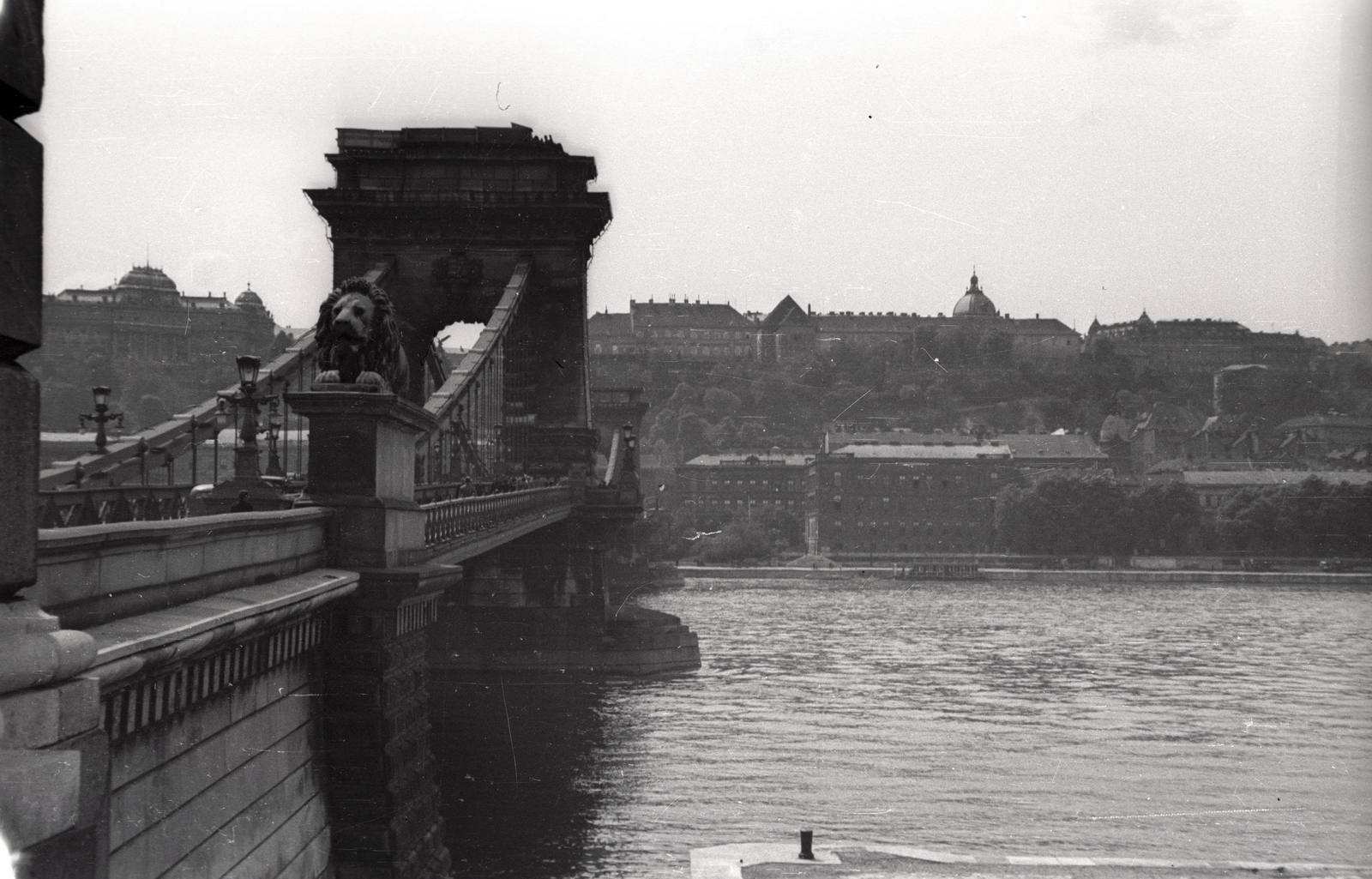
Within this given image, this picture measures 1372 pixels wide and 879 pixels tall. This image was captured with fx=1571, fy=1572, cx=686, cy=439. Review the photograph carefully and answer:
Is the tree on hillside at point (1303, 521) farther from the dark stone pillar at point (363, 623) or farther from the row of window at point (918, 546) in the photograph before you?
the dark stone pillar at point (363, 623)

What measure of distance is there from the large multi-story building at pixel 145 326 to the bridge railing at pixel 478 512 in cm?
1264

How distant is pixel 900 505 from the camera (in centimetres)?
12719

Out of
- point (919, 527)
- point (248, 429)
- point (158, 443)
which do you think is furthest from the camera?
point (919, 527)

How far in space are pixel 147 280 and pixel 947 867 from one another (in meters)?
40.8

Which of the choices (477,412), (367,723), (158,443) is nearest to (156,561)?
(367,723)

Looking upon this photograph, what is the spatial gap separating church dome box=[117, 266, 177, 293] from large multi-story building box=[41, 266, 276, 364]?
4cm

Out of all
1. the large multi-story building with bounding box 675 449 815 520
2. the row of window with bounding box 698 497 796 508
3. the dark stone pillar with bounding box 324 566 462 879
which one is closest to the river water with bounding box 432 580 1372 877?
the dark stone pillar with bounding box 324 566 462 879

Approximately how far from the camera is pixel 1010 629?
64.0m

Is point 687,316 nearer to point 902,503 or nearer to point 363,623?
point 902,503

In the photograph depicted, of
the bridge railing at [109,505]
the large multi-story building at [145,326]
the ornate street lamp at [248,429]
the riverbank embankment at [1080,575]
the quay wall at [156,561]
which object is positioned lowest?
the riverbank embankment at [1080,575]

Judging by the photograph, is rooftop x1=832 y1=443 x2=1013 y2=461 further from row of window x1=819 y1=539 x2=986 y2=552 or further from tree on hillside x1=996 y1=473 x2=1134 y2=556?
tree on hillside x1=996 y1=473 x2=1134 y2=556

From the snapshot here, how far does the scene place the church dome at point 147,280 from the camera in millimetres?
48656

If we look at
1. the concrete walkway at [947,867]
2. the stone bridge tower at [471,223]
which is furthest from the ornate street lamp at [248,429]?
the stone bridge tower at [471,223]

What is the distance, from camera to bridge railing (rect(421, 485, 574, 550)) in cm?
1734
